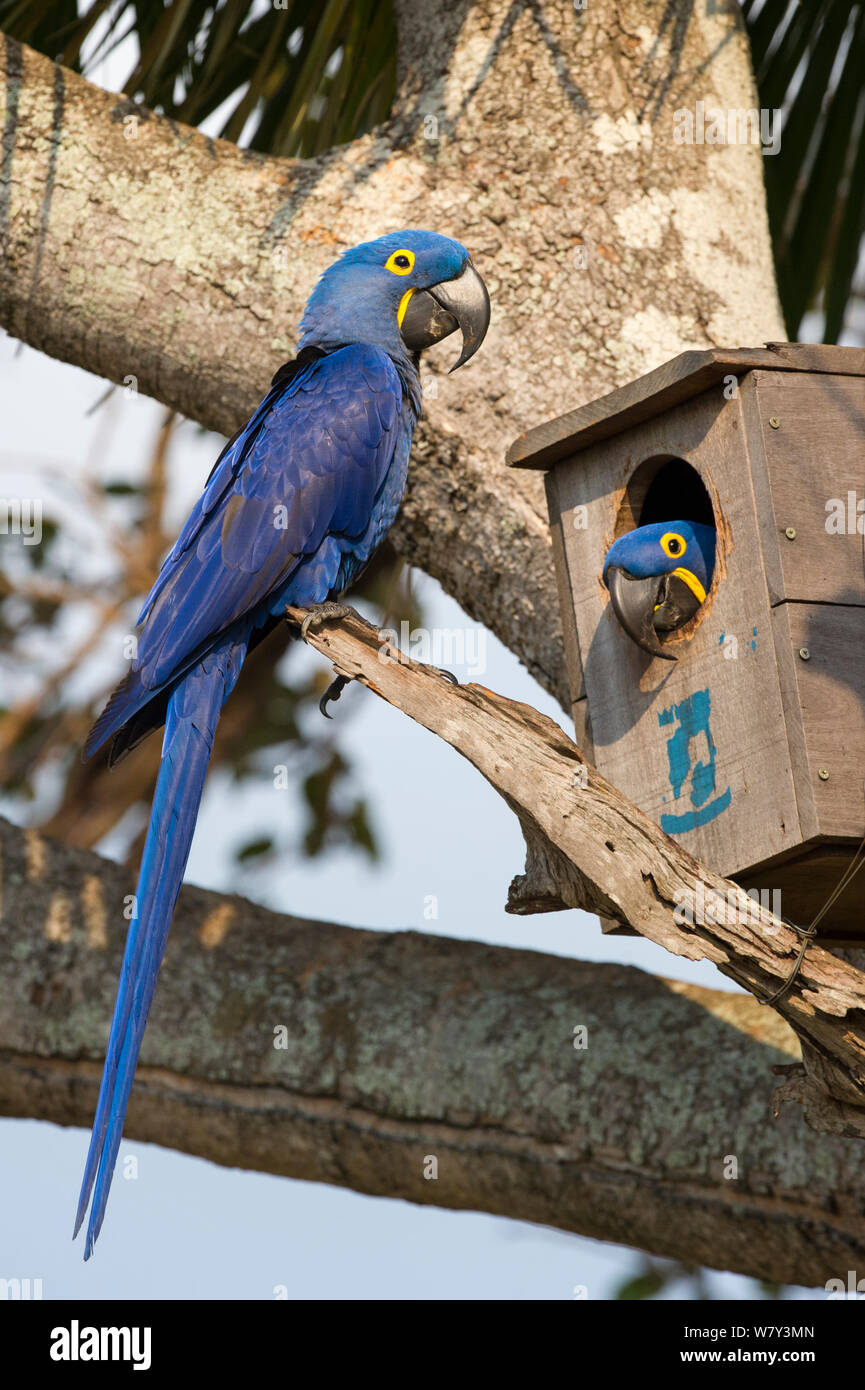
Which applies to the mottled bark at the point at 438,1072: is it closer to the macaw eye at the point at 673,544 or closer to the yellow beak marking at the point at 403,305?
the macaw eye at the point at 673,544

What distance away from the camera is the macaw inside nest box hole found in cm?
316

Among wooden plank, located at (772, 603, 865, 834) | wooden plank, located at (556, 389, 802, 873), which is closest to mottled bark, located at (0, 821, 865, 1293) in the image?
wooden plank, located at (556, 389, 802, 873)

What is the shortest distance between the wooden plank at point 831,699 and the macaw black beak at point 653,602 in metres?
0.37

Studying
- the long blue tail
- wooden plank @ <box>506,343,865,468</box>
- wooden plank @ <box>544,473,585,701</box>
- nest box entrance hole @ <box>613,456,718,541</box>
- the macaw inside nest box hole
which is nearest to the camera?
the long blue tail

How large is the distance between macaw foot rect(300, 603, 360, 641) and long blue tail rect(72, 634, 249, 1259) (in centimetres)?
31

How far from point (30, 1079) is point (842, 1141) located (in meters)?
2.31

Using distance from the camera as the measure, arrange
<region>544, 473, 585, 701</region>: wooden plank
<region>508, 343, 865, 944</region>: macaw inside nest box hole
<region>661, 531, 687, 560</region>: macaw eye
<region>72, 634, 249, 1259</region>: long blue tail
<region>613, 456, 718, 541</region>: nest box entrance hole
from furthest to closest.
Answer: <region>613, 456, 718, 541</region>: nest box entrance hole
<region>544, 473, 585, 701</region>: wooden plank
<region>661, 531, 687, 560</region>: macaw eye
<region>508, 343, 865, 944</region>: macaw inside nest box hole
<region>72, 634, 249, 1259</region>: long blue tail

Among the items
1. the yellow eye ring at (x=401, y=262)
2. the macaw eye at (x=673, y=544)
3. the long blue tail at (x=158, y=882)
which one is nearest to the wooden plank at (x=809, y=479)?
the macaw eye at (x=673, y=544)

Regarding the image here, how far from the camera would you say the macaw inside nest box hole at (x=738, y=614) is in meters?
3.16

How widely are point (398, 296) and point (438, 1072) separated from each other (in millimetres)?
2114

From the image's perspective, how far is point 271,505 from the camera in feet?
12.3

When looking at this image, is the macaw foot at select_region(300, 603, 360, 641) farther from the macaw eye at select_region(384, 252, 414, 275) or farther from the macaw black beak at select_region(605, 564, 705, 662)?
the macaw eye at select_region(384, 252, 414, 275)

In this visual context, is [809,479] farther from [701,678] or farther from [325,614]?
[325,614]

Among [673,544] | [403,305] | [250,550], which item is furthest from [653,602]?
[403,305]
